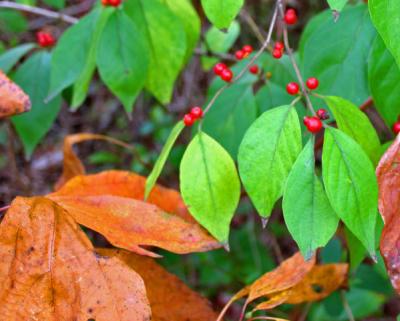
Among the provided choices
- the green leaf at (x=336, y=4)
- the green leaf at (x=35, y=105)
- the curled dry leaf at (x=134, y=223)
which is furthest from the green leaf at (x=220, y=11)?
the green leaf at (x=35, y=105)

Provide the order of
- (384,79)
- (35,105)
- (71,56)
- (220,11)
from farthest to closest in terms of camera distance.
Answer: (35,105) → (71,56) → (384,79) → (220,11)

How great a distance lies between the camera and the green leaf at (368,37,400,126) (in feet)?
3.50

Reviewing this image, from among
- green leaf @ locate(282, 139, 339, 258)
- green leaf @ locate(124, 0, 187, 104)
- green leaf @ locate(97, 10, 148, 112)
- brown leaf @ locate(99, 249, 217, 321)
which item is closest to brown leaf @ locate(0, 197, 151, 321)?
brown leaf @ locate(99, 249, 217, 321)

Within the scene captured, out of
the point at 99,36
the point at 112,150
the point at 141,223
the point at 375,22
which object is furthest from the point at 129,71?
the point at 112,150

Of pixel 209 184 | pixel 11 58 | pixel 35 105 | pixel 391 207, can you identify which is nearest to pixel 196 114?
pixel 209 184

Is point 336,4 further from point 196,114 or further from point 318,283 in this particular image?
point 318,283

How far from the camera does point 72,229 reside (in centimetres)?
105

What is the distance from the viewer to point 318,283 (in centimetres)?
128

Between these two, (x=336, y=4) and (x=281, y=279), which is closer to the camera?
(x=336, y=4)

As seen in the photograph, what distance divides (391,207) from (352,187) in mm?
71

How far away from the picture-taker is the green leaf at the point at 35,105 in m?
1.58

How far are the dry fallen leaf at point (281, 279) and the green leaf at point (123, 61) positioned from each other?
0.48 m

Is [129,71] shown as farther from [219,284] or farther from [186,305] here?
[219,284]

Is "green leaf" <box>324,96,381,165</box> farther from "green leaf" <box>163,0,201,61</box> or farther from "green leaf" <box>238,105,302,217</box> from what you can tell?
"green leaf" <box>163,0,201,61</box>
